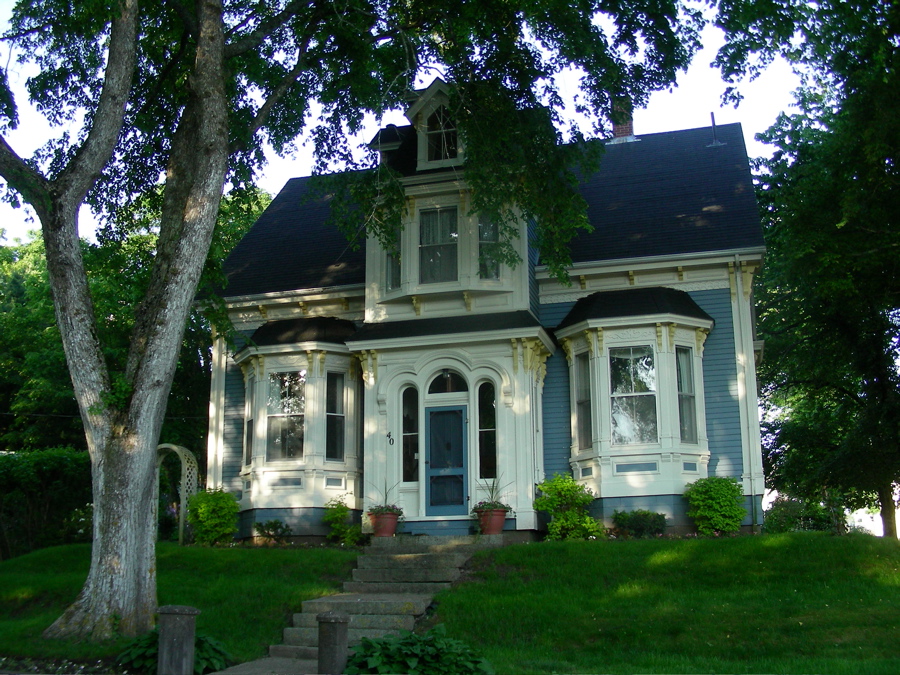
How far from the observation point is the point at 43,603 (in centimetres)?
1249

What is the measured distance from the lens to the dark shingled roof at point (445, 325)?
15.8 meters

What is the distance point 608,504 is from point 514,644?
5376 mm

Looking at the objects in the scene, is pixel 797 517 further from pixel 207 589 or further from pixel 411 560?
pixel 207 589

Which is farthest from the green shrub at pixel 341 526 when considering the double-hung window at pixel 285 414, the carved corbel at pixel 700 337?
the carved corbel at pixel 700 337

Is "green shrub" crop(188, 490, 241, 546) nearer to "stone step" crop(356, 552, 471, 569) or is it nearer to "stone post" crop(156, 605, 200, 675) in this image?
"stone step" crop(356, 552, 471, 569)

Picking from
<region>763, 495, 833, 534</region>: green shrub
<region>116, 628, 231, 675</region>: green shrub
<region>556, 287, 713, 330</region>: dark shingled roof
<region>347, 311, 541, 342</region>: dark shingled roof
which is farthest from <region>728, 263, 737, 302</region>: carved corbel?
<region>763, 495, 833, 534</region>: green shrub

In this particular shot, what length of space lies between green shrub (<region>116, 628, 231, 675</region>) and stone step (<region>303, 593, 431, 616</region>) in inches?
77.3

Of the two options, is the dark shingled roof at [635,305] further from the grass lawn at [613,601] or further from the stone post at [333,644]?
the stone post at [333,644]

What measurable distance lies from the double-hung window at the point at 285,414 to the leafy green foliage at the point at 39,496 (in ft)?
16.4

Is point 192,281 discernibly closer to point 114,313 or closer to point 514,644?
point 514,644

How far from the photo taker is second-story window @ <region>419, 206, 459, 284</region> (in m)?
16.7

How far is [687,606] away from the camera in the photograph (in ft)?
35.4

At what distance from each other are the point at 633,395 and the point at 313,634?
7.29 metres

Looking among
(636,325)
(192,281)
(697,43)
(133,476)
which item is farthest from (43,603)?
(697,43)
